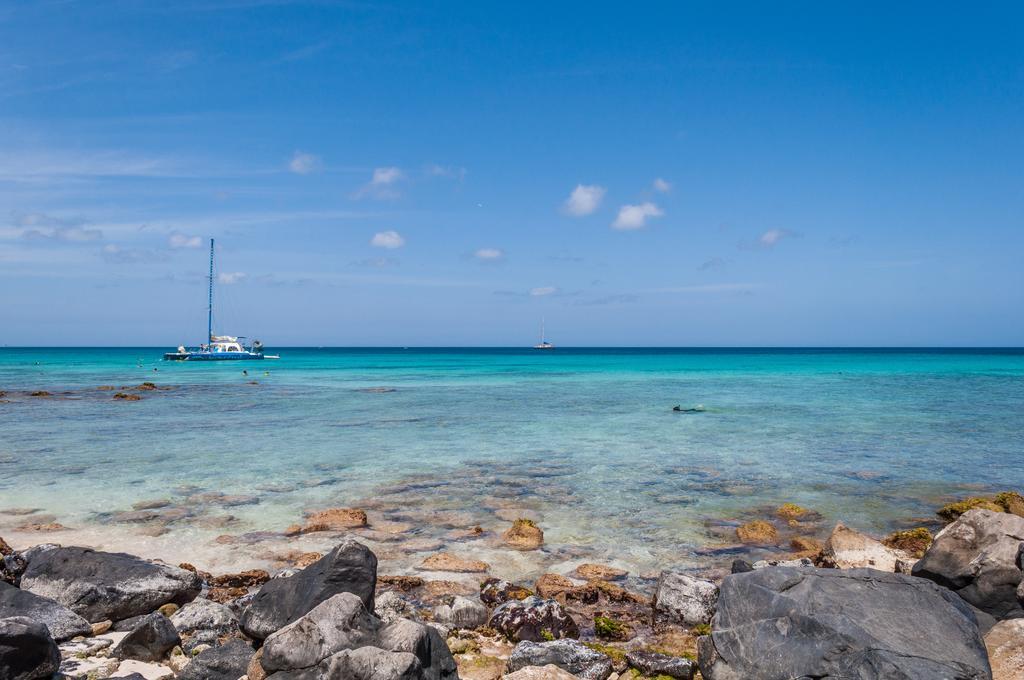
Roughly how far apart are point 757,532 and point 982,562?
14.6 ft

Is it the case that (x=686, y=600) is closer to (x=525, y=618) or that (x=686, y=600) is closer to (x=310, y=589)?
(x=525, y=618)

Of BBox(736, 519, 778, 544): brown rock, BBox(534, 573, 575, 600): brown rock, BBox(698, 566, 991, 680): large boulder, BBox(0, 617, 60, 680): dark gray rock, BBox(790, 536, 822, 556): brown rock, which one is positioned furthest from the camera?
BBox(736, 519, 778, 544): brown rock

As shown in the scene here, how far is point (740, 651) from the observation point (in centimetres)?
557

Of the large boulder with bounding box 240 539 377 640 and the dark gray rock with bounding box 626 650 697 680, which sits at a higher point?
the large boulder with bounding box 240 539 377 640

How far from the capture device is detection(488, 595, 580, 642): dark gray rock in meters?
6.96

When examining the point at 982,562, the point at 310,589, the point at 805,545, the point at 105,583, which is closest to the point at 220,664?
the point at 310,589

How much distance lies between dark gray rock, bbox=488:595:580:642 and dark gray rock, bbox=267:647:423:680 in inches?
74.8

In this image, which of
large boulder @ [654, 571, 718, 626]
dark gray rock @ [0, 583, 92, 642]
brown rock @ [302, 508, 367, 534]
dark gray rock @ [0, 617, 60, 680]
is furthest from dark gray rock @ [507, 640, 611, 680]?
brown rock @ [302, 508, 367, 534]

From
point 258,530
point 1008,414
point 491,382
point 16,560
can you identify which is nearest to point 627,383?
point 491,382

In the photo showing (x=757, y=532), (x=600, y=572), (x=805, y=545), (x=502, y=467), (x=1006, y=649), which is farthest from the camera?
(x=502, y=467)

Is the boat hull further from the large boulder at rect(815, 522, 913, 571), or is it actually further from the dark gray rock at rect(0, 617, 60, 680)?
the large boulder at rect(815, 522, 913, 571)

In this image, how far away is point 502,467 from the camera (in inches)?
680

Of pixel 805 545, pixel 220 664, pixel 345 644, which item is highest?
pixel 345 644

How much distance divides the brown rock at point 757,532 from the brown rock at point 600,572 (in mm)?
2690
